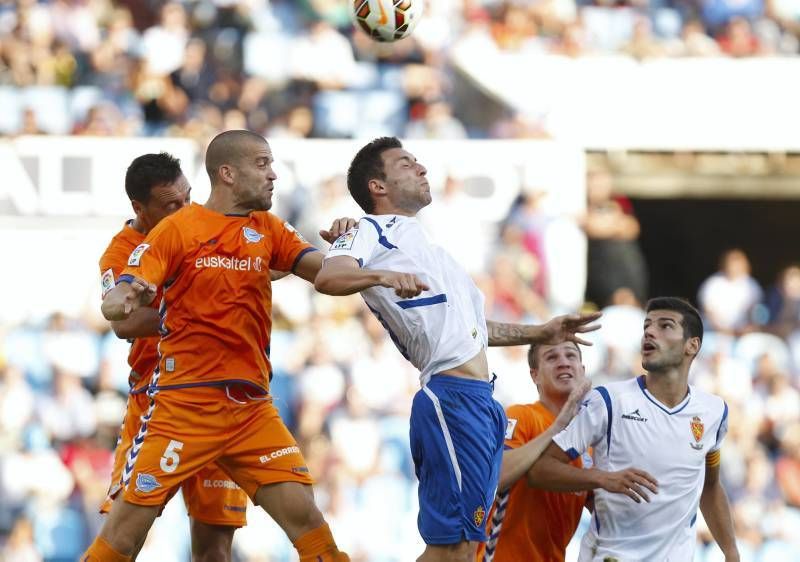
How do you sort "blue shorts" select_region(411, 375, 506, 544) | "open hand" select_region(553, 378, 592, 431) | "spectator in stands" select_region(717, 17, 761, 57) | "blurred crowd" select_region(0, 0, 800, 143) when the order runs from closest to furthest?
"blue shorts" select_region(411, 375, 506, 544) → "open hand" select_region(553, 378, 592, 431) → "blurred crowd" select_region(0, 0, 800, 143) → "spectator in stands" select_region(717, 17, 761, 57)

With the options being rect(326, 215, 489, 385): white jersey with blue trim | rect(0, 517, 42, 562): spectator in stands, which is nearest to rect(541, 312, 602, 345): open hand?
rect(326, 215, 489, 385): white jersey with blue trim

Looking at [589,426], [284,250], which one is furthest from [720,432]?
[284,250]

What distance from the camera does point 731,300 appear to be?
16.0 m

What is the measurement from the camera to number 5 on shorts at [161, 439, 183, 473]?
6875mm

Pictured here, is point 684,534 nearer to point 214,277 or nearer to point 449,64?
point 214,277

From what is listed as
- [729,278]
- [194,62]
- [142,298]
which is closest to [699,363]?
[729,278]

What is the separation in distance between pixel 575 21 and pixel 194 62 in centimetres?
476

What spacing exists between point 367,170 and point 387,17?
280 centimetres

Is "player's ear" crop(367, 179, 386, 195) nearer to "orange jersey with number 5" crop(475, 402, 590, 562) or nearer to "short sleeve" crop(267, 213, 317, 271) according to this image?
"short sleeve" crop(267, 213, 317, 271)

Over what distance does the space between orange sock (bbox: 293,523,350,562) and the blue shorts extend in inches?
20.0

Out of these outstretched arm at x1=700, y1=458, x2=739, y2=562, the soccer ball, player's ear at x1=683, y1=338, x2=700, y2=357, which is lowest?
outstretched arm at x1=700, y1=458, x2=739, y2=562

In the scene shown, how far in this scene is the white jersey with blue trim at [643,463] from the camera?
751 cm

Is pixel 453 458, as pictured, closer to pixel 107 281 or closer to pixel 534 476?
pixel 534 476

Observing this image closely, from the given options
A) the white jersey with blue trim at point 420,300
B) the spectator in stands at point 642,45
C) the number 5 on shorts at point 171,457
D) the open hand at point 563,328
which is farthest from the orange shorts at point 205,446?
the spectator in stands at point 642,45
